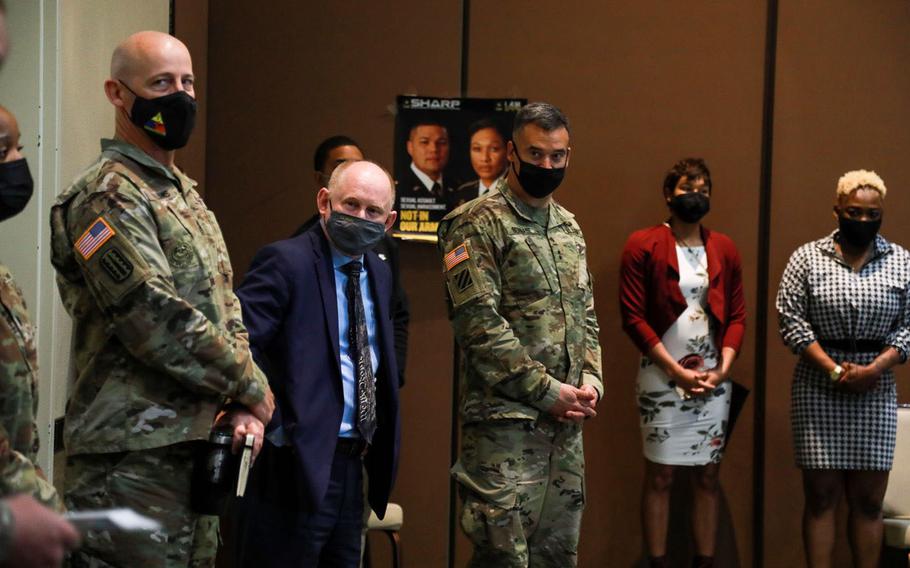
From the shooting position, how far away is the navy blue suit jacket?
266 centimetres

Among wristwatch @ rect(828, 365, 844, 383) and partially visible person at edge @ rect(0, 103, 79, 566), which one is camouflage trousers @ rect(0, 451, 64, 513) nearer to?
partially visible person at edge @ rect(0, 103, 79, 566)

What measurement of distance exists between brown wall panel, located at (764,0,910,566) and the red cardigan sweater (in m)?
0.36

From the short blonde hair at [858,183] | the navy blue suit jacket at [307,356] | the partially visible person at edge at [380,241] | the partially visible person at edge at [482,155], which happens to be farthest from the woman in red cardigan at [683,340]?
the navy blue suit jacket at [307,356]

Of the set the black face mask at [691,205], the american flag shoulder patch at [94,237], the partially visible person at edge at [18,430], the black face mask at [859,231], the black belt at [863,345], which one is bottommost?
the black belt at [863,345]

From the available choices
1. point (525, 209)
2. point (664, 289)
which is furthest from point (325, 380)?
point (664, 289)

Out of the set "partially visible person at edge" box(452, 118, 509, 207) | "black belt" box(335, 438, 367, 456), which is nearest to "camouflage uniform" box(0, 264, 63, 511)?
"black belt" box(335, 438, 367, 456)

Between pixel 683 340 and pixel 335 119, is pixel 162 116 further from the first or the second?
pixel 683 340

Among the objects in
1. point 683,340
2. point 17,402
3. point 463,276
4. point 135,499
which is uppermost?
point 463,276

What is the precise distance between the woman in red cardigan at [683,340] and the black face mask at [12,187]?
2906mm

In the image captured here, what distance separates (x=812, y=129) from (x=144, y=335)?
11.5ft

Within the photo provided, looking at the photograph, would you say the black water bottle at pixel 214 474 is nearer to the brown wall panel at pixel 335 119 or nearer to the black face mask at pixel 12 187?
the black face mask at pixel 12 187

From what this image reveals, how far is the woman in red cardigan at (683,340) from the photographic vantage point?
4.38 metres

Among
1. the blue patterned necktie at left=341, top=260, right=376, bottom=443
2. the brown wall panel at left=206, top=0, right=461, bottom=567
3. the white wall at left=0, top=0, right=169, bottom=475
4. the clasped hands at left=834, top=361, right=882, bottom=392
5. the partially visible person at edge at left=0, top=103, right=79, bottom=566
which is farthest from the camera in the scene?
the brown wall panel at left=206, top=0, right=461, bottom=567

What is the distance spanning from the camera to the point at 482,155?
4.68 m
